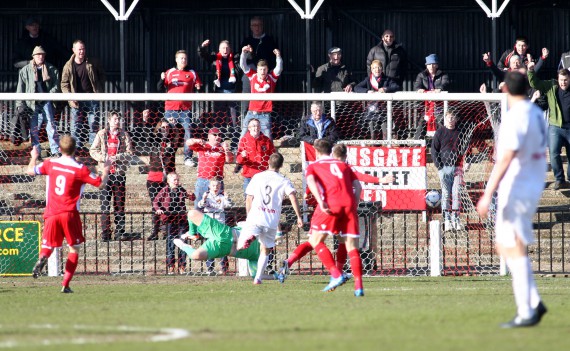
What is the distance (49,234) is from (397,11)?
45.9 feet

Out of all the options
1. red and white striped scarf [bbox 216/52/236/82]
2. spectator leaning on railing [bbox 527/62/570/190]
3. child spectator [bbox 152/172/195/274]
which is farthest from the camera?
red and white striped scarf [bbox 216/52/236/82]

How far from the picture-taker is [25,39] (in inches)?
892

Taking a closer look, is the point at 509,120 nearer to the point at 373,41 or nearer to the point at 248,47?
the point at 248,47

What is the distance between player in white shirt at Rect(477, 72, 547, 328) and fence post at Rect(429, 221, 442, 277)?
7.52 meters

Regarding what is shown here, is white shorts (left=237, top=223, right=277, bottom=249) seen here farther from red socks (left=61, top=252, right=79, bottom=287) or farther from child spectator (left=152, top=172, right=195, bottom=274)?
red socks (left=61, top=252, right=79, bottom=287)

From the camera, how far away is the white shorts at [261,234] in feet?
50.0

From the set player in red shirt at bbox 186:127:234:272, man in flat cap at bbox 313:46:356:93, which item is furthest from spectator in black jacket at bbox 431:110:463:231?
player in red shirt at bbox 186:127:234:272

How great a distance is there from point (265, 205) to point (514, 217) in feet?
21.8

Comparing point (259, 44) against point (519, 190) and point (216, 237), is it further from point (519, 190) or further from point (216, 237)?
point (519, 190)

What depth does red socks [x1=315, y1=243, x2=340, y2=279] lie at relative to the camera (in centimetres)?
1300

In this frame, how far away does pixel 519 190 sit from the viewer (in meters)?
8.92

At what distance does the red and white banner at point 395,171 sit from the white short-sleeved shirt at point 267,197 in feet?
8.23

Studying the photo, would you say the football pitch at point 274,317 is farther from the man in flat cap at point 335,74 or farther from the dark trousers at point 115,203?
the man in flat cap at point 335,74

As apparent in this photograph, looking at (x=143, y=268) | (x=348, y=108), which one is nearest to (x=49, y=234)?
(x=143, y=268)
